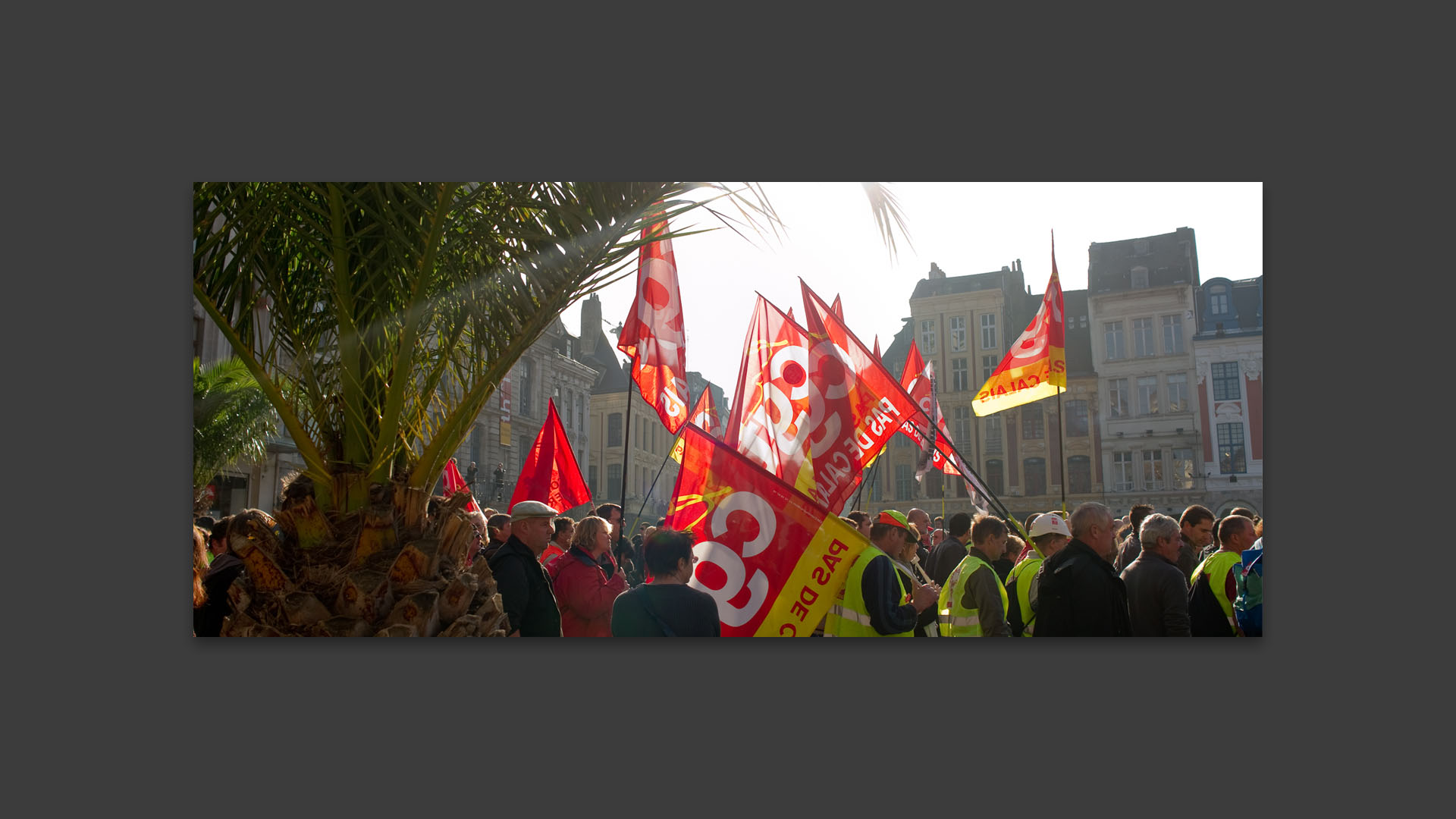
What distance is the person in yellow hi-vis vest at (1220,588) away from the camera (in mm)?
4512

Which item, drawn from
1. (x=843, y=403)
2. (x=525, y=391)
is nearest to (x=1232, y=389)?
(x=843, y=403)

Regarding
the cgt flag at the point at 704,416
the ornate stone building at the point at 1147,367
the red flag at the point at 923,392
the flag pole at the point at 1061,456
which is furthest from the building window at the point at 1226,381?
the cgt flag at the point at 704,416

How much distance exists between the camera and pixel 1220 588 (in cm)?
463

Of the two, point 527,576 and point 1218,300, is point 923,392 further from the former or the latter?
point 527,576

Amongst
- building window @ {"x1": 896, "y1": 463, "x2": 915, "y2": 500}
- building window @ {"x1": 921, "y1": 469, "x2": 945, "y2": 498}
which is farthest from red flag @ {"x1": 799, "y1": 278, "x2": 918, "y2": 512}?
building window @ {"x1": 921, "y1": 469, "x2": 945, "y2": 498}

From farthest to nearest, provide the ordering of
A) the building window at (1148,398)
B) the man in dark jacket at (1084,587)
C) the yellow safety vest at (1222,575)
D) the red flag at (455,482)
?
1. the building window at (1148,398)
2. the yellow safety vest at (1222,575)
3. the red flag at (455,482)
4. the man in dark jacket at (1084,587)

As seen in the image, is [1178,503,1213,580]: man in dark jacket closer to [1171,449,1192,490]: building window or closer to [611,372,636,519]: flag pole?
[1171,449,1192,490]: building window

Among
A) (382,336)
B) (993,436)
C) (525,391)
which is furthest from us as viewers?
(993,436)

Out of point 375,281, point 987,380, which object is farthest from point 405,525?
point 987,380

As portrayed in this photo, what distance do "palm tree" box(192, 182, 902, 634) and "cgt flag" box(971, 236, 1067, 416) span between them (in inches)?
141

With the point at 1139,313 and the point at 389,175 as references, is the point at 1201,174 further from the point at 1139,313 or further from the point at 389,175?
the point at 389,175

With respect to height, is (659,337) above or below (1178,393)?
above

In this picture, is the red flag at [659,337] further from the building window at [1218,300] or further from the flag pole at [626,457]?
the building window at [1218,300]

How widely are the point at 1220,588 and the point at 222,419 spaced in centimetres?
461
